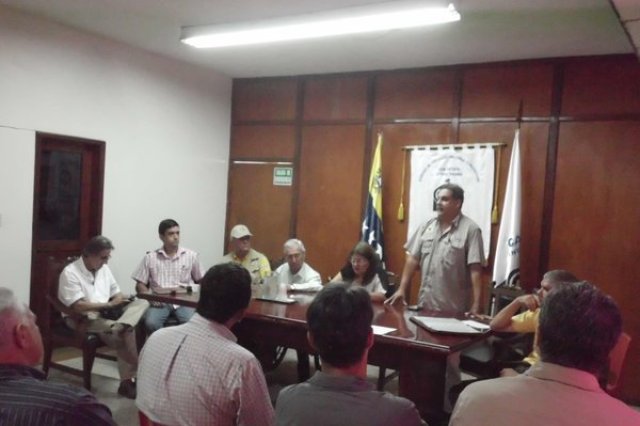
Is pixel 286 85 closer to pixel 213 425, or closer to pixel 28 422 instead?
pixel 213 425

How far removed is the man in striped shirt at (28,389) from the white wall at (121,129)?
10.8ft

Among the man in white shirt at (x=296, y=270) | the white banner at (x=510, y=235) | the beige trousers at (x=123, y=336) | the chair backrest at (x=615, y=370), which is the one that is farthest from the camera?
the white banner at (x=510, y=235)

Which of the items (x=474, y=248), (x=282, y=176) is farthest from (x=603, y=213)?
(x=282, y=176)

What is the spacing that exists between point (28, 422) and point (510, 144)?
4.38 metres

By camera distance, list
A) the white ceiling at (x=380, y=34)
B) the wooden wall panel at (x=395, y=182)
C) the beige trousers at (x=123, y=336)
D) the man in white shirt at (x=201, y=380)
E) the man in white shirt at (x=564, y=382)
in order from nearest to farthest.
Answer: the man in white shirt at (x=564, y=382)
the man in white shirt at (x=201, y=380)
the white ceiling at (x=380, y=34)
the beige trousers at (x=123, y=336)
the wooden wall panel at (x=395, y=182)

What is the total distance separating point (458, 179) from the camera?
16.0ft

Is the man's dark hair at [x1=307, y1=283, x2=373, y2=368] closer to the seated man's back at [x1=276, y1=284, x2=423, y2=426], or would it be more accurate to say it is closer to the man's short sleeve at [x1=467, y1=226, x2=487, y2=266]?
the seated man's back at [x1=276, y1=284, x2=423, y2=426]

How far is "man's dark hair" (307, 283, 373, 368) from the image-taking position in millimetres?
1419

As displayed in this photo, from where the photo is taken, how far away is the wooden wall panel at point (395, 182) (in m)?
5.17

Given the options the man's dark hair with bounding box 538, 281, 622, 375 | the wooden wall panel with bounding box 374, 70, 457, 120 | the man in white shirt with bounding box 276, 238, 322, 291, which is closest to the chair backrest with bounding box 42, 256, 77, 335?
the man in white shirt with bounding box 276, 238, 322, 291

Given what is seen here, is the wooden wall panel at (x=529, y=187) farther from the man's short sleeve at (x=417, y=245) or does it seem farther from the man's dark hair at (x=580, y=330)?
the man's dark hair at (x=580, y=330)

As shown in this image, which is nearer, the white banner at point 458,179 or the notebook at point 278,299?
the notebook at point 278,299

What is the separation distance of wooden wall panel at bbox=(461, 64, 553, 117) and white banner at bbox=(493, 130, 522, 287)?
0.38m

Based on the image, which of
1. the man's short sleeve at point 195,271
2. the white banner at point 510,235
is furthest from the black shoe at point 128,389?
the white banner at point 510,235
